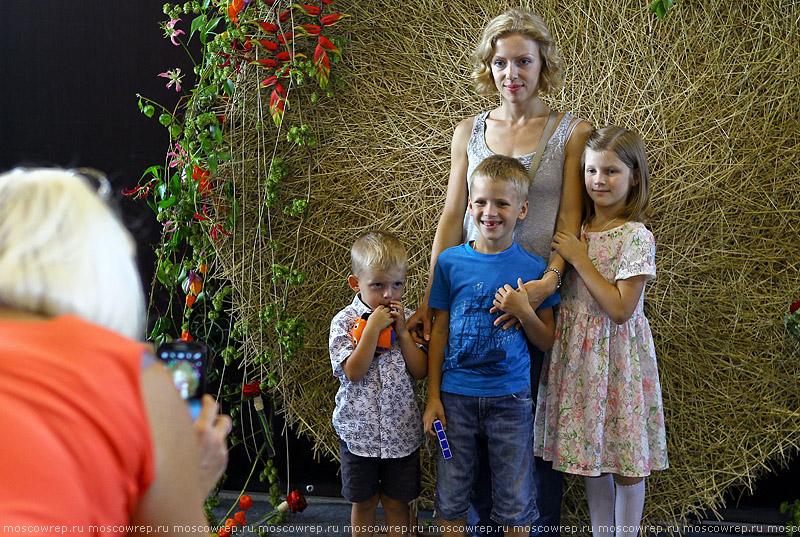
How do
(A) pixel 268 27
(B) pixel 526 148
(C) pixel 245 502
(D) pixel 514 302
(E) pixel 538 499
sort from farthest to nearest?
(C) pixel 245 502 → (A) pixel 268 27 → (E) pixel 538 499 → (B) pixel 526 148 → (D) pixel 514 302

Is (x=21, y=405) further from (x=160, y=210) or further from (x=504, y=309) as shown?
(x=160, y=210)

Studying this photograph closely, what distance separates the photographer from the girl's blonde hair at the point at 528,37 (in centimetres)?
212

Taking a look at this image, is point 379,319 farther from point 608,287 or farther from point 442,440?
point 608,287

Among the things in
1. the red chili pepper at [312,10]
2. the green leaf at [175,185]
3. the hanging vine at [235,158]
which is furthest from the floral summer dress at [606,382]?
the green leaf at [175,185]

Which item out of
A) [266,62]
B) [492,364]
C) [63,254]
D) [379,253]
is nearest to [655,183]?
[492,364]

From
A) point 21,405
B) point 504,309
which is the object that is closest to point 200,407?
point 21,405

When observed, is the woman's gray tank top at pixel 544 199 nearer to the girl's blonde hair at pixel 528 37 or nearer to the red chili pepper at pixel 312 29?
the girl's blonde hair at pixel 528 37

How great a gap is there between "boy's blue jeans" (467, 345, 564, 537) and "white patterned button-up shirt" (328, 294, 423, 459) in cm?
28

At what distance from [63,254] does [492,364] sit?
1.46m

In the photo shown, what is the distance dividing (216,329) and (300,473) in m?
0.70

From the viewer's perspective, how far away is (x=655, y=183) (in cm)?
245

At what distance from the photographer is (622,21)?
8.04 feet

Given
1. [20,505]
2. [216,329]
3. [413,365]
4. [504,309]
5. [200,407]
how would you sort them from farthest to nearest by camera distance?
[216,329] → [413,365] → [504,309] → [200,407] → [20,505]

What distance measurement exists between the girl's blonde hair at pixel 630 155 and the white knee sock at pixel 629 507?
794 mm
